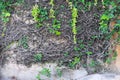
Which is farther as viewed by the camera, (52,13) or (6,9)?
(6,9)

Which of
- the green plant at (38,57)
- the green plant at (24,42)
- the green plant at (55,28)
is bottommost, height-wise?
the green plant at (38,57)

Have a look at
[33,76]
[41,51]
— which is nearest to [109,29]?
[41,51]

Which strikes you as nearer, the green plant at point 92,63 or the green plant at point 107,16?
the green plant at point 107,16

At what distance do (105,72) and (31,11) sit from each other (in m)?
1.36

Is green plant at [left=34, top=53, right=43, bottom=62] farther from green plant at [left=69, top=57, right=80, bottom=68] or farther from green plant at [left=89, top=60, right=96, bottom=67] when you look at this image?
green plant at [left=89, top=60, right=96, bottom=67]

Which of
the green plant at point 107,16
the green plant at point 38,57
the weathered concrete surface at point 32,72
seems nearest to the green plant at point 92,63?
the weathered concrete surface at point 32,72

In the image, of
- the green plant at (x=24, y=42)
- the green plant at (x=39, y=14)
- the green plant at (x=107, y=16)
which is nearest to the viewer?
the green plant at (x=107, y=16)

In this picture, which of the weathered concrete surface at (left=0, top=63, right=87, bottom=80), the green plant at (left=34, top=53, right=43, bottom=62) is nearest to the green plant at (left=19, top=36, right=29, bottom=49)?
the green plant at (left=34, top=53, right=43, bottom=62)

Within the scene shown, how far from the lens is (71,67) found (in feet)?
12.9

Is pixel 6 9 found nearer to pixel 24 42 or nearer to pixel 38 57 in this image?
pixel 24 42

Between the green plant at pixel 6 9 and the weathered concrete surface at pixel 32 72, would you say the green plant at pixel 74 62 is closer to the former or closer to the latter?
the weathered concrete surface at pixel 32 72

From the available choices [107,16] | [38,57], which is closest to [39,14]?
[38,57]

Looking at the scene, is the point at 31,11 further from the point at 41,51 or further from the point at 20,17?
the point at 41,51

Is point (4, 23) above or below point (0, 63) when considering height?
above
